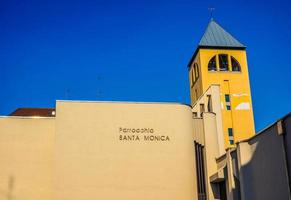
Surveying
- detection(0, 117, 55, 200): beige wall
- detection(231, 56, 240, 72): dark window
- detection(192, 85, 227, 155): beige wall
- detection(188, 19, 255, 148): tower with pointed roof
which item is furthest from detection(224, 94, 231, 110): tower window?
detection(0, 117, 55, 200): beige wall

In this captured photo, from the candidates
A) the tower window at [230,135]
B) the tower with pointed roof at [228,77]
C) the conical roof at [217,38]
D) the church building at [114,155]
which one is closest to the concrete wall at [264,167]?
the church building at [114,155]

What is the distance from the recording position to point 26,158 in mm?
27766

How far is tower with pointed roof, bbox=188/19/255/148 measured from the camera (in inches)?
1865

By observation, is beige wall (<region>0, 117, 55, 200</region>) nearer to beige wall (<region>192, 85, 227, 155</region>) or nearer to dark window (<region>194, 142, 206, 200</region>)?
dark window (<region>194, 142, 206, 200</region>)

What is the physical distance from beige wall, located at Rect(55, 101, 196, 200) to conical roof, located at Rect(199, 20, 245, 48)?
23600 millimetres

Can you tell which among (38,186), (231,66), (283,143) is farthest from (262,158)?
(231,66)

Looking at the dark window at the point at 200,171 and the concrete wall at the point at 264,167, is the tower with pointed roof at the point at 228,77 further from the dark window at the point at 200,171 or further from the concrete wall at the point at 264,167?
the concrete wall at the point at 264,167

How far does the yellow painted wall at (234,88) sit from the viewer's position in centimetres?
4731

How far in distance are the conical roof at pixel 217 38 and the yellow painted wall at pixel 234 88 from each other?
743mm

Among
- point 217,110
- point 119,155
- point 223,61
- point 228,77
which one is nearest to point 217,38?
point 223,61

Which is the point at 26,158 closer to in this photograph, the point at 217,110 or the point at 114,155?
the point at 114,155

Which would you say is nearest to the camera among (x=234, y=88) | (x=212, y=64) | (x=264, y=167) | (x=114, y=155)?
(x=264, y=167)

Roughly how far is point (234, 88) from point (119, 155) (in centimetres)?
2461

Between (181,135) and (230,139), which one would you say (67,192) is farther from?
(230,139)
